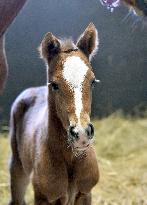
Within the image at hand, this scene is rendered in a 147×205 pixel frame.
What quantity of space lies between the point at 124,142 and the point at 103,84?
2.41 ft

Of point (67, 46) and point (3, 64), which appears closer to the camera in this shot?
point (67, 46)

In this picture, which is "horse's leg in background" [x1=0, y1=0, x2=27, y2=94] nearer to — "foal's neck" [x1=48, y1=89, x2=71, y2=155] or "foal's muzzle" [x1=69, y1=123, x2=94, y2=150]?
"foal's neck" [x1=48, y1=89, x2=71, y2=155]

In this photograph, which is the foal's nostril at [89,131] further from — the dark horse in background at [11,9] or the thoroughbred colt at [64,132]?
the dark horse in background at [11,9]

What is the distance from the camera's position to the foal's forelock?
1.82m

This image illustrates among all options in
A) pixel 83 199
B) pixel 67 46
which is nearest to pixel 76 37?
pixel 67 46

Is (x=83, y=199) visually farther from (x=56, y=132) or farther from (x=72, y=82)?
(x=72, y=82)

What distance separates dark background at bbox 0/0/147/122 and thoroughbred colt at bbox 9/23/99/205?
10.7 inches

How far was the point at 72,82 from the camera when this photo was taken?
185 cm

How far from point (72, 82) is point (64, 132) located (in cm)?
28

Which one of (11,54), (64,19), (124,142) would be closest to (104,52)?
(64,19)

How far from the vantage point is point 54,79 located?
1902mm

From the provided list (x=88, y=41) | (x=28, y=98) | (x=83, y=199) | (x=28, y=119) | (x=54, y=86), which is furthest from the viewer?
(x=28, y=98)

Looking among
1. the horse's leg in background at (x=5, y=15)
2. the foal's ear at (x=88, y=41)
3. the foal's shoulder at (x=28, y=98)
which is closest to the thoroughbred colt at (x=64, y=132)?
the foal's ear at (x=88, y=41)

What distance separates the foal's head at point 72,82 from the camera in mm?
1795
